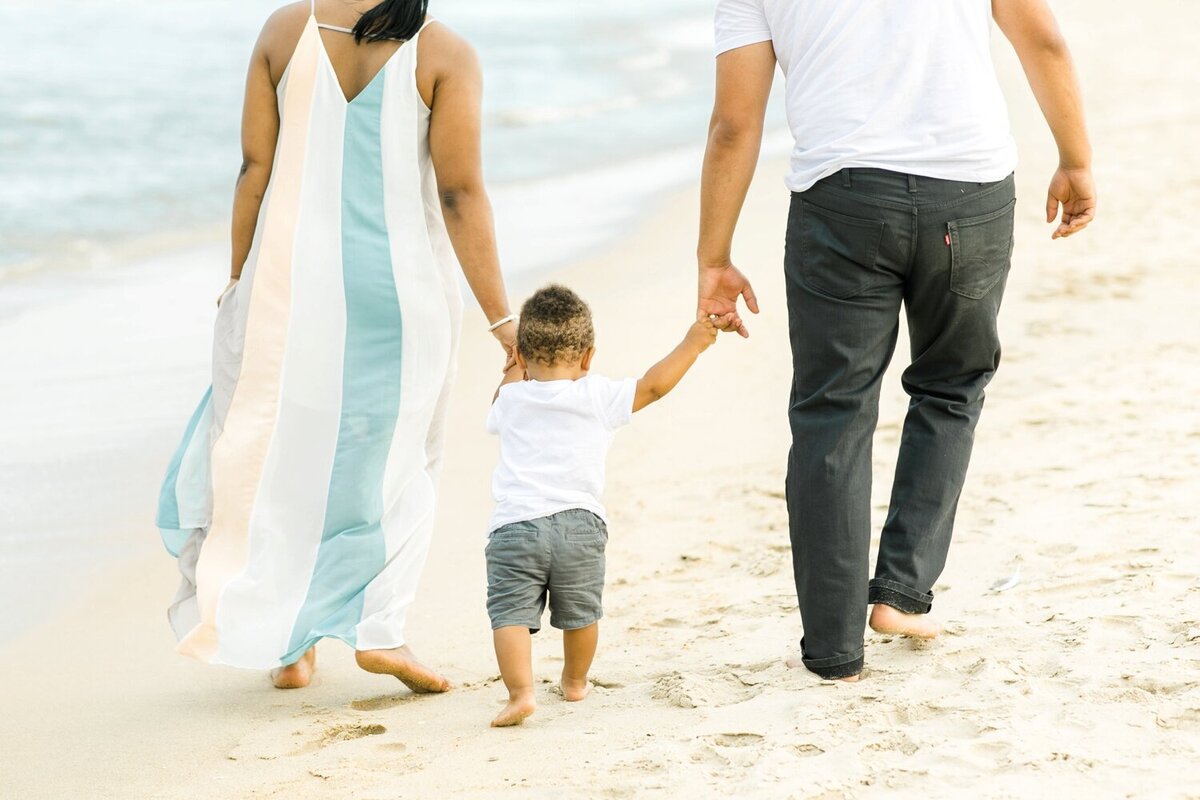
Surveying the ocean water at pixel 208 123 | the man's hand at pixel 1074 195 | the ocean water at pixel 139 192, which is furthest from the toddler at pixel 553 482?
the ocean water at pixel 208 123

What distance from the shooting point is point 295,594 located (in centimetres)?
334

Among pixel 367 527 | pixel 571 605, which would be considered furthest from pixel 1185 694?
pixel 367 527

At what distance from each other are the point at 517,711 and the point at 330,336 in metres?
1.00

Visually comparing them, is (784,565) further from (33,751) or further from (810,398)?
(33,751)

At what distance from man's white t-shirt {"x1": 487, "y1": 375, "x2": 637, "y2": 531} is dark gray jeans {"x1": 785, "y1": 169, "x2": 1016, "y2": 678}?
1.43 ft

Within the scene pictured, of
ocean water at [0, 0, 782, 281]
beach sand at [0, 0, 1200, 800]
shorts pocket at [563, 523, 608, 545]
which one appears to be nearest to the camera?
beach sand at [0, 0, 1200, 800]

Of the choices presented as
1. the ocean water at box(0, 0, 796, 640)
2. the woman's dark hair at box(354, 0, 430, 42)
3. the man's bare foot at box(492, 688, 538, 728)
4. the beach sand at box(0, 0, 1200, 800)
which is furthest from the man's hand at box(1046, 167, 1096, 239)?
the ocean water at box(0, 0, 796, 640)

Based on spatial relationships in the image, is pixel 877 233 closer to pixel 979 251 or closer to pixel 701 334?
pixel 979 251

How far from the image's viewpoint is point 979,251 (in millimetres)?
2949

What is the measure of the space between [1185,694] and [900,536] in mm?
696

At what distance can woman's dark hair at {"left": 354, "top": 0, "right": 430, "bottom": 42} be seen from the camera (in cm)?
311

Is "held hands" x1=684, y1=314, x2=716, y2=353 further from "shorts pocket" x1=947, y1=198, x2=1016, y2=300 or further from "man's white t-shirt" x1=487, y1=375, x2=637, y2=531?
"shorts pocket" x1=947, y1=198, x2=1016, y2=300

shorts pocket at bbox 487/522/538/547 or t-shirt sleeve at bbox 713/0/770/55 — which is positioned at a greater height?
t-shirt sleeve at bbox 713/0/770/55

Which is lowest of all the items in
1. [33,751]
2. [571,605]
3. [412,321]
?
[33,751]
